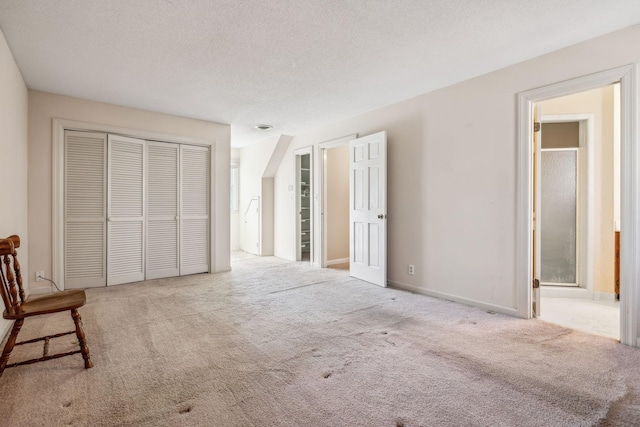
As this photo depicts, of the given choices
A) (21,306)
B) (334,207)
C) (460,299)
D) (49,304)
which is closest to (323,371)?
(49,304)

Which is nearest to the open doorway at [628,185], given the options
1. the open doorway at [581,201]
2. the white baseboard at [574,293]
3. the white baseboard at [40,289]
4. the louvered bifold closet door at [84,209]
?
the open doorway at [581,201]

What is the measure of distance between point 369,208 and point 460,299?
1.64 m

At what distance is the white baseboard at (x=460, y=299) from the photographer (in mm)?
3129

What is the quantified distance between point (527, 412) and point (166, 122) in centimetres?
512

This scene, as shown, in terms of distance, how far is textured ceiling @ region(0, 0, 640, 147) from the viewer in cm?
220

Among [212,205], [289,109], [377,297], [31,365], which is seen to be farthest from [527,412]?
[212,205]

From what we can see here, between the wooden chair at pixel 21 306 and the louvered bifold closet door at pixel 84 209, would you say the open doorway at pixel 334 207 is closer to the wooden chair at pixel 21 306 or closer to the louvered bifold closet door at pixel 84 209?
the louvered bifold closet door at pixel 84 209

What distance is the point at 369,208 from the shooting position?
14.6 feet

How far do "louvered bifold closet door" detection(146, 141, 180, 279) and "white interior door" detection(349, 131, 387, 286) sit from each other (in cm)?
270

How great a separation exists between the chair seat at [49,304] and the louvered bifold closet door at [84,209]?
2039 mm

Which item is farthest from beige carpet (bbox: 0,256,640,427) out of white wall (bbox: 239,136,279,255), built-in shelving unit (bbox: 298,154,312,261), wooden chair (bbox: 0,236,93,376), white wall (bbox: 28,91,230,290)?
white wall (bbox: 239,136,279,255)

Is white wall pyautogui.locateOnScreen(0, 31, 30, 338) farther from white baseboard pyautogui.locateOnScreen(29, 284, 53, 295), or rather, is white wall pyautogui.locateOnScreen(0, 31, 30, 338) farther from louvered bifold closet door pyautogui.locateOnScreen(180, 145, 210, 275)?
louvered bifold closet door pyautogui.locateOnScreen(180, 145, 210, 275)

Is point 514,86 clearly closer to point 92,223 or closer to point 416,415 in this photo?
point 416,415

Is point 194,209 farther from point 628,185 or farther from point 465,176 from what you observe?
point 628,185
